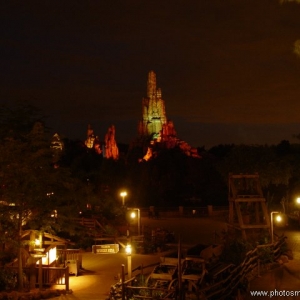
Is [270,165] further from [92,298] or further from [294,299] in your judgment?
[92,298]

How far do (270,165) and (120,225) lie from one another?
56.7ft

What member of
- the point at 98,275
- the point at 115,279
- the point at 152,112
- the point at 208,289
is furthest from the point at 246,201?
the point at 152,112

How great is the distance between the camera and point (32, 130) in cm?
1883

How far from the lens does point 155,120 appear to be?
466 ft

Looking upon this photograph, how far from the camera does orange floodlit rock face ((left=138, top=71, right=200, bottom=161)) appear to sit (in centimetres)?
12672

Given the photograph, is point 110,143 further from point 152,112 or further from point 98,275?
point 98,275

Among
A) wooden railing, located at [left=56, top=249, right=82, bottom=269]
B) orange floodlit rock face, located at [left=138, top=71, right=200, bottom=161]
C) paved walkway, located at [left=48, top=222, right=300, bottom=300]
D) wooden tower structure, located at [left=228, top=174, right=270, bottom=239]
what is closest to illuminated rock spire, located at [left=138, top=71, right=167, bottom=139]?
orange floodlit rock face, located at [left=138, top=71, right=200, bottom=161]

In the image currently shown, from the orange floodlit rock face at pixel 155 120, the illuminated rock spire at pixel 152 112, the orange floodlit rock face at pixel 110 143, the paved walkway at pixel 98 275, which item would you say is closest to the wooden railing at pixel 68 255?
the paved walkway at pixel 98 275

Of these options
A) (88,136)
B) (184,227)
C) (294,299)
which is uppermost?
(88,136)

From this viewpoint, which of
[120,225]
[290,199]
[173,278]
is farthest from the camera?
[290,199]

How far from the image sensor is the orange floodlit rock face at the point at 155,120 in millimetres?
126725

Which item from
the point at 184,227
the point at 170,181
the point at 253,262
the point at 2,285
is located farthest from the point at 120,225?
the point at 170,181

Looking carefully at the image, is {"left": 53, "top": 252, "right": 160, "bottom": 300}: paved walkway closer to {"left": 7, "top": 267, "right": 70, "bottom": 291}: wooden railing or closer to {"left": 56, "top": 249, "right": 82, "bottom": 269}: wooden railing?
{"left": 7, "top": 267, "right": 70, "bottom": 291}: wooden railing

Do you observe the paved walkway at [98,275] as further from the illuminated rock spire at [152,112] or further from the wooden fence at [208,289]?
the illuminated rock spire at [152,112]
